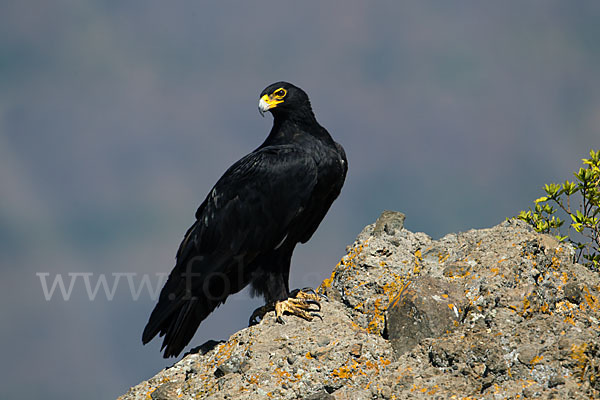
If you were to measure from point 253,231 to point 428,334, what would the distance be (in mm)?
2451

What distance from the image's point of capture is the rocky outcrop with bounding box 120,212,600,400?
4.71m

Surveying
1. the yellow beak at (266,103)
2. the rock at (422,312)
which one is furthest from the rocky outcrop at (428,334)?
the yellow beak at (266,103)

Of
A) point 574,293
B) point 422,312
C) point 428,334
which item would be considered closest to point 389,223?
point 422,312

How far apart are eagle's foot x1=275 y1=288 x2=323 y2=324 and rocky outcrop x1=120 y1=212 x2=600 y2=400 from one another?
9cm

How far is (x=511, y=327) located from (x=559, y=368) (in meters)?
0.73

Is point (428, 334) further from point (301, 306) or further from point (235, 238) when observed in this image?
point (235, 238)

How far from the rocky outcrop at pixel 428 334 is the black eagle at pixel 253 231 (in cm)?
70

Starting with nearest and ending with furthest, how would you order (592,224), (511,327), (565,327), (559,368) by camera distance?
(559,368) < (565,327) < (511,327) < (592,224)

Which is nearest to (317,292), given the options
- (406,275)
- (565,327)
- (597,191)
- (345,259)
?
(345,259)

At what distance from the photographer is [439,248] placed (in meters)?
6.54

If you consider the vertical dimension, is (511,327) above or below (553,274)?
below

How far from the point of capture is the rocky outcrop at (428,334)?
471cm

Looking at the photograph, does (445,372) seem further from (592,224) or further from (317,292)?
(592,224)

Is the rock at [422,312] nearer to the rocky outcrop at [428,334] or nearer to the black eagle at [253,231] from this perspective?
the rocky outcrop at [428,334]
